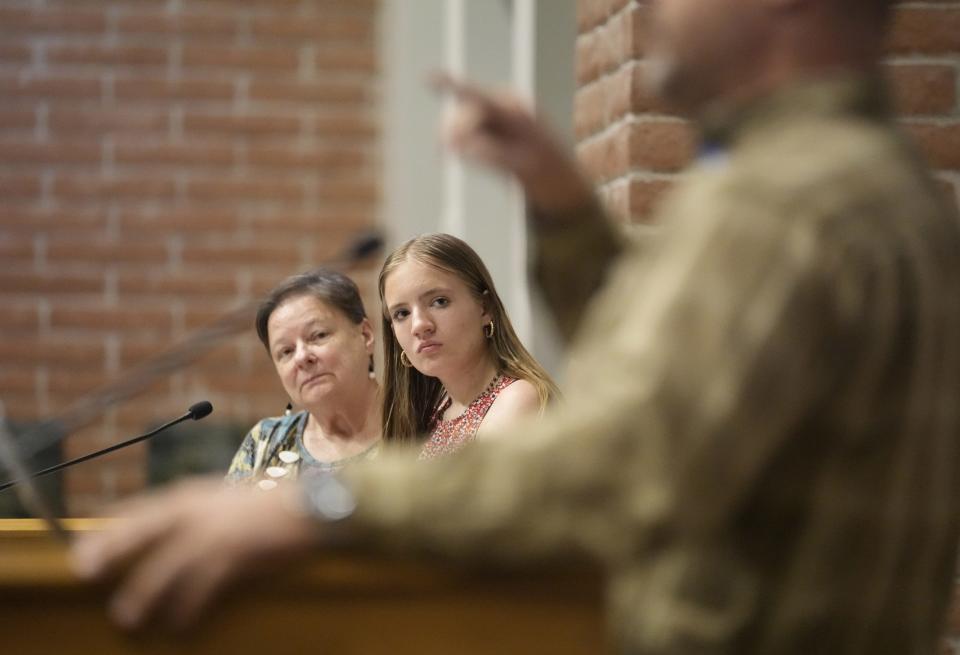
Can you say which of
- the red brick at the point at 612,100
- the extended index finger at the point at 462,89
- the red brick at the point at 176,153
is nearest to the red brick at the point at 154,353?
the red brick at the point at 176,153

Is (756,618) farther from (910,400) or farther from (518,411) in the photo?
(518,411)

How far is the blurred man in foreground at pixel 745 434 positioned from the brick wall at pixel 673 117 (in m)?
1.28

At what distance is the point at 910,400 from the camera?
98 cm

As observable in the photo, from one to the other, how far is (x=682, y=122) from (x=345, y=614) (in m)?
1.49

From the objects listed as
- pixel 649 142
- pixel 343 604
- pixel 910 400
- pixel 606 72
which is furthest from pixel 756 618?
pixel 606 72

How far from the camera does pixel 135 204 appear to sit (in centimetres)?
496

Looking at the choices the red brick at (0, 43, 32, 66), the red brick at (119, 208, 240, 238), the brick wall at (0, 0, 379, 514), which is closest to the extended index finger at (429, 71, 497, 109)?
the brick wall at (0, 0, 379, 514)

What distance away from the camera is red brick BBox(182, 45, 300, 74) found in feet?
16.4

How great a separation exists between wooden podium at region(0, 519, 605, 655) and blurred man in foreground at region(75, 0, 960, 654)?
8 cm

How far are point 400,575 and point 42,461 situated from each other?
2.50 m

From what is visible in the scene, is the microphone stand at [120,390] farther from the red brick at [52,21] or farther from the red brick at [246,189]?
the red brick at [52,21]

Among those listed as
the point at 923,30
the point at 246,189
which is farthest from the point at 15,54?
the point at 923,30

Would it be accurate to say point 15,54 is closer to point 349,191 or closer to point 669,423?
point 349,191

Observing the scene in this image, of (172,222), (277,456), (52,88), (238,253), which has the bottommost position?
(277,456)
